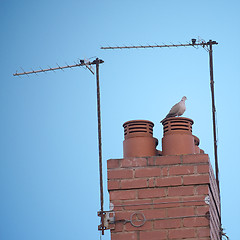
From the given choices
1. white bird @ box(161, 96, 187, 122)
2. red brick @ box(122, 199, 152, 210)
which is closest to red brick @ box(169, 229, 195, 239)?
red brick @ box(122, 199, 152, 210)

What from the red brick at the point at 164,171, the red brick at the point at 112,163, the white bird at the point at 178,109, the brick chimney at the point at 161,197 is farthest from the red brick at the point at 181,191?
the white bird at the point at 178,109

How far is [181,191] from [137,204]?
350 mm

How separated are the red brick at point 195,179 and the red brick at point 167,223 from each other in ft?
0.97

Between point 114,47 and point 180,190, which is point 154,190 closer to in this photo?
point 180,190

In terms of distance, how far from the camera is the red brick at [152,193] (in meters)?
3.90

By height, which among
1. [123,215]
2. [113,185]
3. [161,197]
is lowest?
[123,215]

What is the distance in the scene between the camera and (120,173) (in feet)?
13.0

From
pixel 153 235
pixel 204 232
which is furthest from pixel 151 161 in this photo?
pixel 204 232

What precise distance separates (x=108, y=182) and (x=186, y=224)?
2.19 ft

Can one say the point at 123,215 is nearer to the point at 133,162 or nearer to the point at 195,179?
the point at 133,162

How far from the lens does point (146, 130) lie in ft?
14.0

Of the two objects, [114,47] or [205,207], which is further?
[114,47]

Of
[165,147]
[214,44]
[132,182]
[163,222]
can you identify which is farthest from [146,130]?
[214,44]

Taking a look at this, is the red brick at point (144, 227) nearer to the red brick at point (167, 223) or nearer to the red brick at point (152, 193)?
the red brick at point (167, 223)
